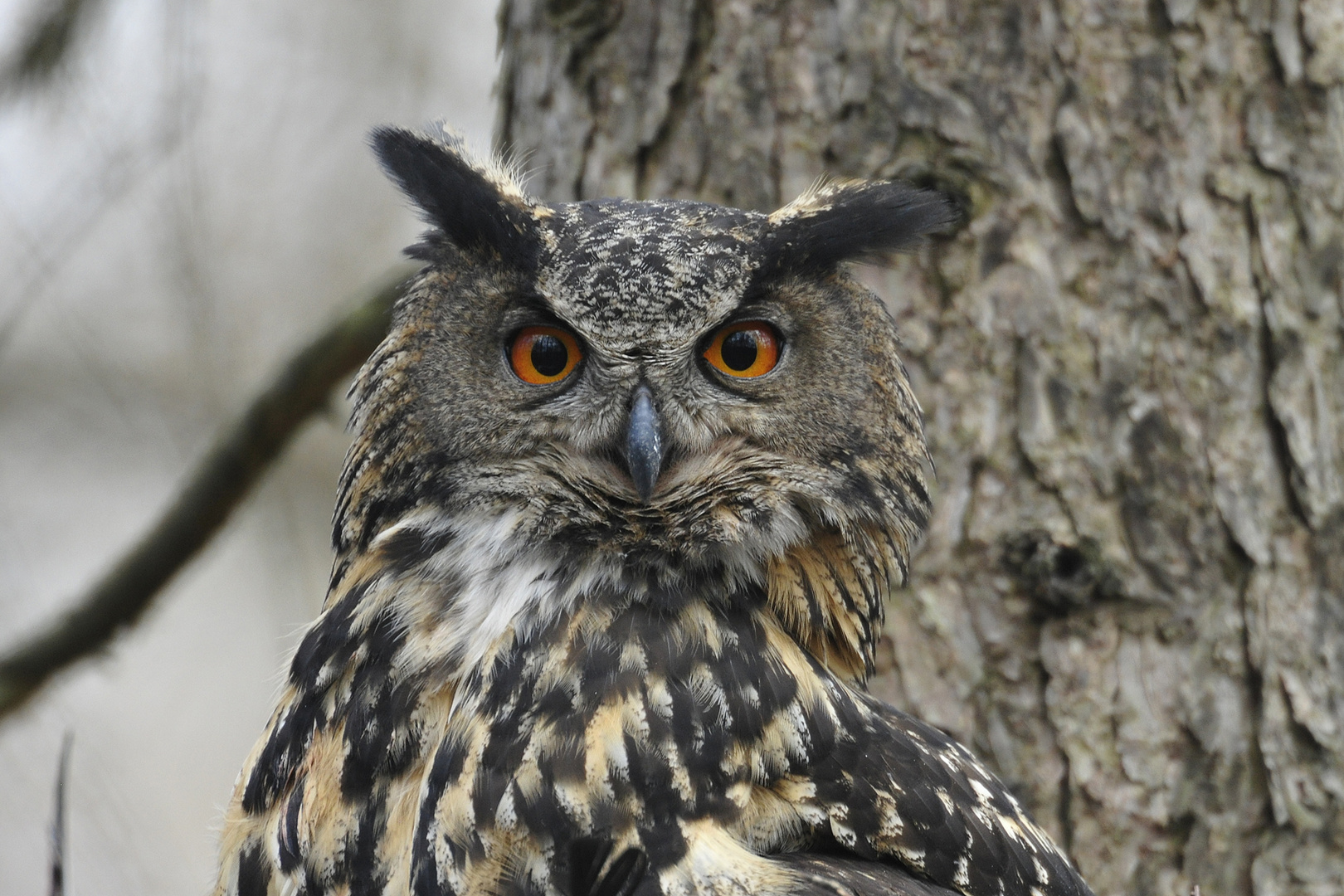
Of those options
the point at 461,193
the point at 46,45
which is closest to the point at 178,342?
the point at 46,45

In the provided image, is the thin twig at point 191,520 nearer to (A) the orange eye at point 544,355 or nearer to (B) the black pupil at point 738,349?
(A) the orange eye at point 544,355

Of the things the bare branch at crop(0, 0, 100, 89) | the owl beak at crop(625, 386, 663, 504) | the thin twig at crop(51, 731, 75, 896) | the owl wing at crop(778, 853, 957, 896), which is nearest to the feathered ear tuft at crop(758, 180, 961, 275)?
the owl beak at crop(625, 386, 663, 504)

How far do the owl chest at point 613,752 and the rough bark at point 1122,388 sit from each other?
785 millimetres

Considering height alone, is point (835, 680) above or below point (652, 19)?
below

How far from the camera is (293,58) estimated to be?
5082 mm

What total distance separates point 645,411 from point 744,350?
22 centimetres

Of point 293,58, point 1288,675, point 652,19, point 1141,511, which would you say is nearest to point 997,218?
point 1141,511

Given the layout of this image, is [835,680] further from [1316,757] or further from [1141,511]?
[1316,757]

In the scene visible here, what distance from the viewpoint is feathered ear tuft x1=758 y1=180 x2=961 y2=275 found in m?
1.88

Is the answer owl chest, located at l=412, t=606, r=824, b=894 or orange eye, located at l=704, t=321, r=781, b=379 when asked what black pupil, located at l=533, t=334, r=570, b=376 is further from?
owl chest, located at l=412, t=606, r=824, b=894

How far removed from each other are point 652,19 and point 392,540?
134 cm

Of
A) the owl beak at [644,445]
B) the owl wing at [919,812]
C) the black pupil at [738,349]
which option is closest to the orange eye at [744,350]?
the black pupil at [738,349]

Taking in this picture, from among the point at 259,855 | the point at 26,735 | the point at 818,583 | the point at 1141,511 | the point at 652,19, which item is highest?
the point at 652,19

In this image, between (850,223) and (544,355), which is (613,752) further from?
(850,223)
